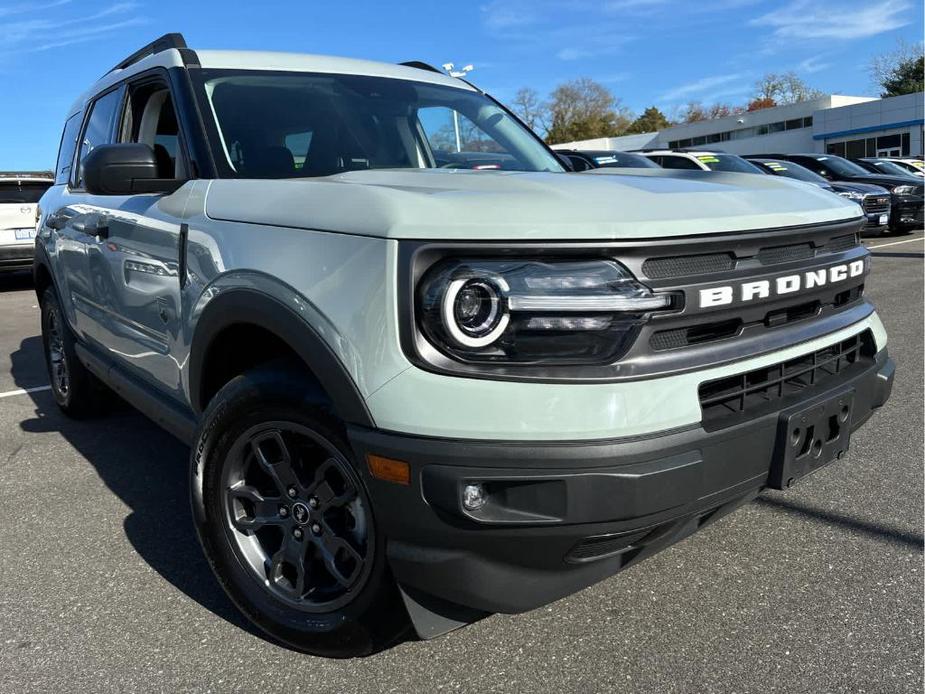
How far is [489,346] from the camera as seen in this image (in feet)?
6.03

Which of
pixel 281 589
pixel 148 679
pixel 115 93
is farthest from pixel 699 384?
pixel 115 93

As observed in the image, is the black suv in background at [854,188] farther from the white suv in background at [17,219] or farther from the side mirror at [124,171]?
the side mirror at [124,171]

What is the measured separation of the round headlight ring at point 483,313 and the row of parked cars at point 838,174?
33.6 feet

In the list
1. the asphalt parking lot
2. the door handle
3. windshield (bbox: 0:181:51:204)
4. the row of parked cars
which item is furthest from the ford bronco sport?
windshield (bbox: 0:181:51:204)

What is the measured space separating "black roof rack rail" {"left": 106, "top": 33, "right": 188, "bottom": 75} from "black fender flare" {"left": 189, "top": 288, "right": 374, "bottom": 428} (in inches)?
52.3

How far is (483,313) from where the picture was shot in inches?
72.4

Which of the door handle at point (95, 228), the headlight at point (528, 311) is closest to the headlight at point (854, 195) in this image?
the door handle at point (95, 228)

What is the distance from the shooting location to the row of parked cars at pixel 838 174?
42.6 ft

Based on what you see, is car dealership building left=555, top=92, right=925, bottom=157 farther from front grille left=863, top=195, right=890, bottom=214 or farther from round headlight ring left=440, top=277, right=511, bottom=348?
round headlight ring left=440, top=277, right=511, bottom=348

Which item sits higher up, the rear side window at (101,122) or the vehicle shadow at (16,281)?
the rear side window at (101,122)

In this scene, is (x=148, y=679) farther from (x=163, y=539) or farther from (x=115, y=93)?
(x=115, y=93)

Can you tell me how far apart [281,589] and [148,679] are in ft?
1.40

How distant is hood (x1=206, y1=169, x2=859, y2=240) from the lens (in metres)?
1.84

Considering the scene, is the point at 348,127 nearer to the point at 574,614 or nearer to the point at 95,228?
the point at 95,228
